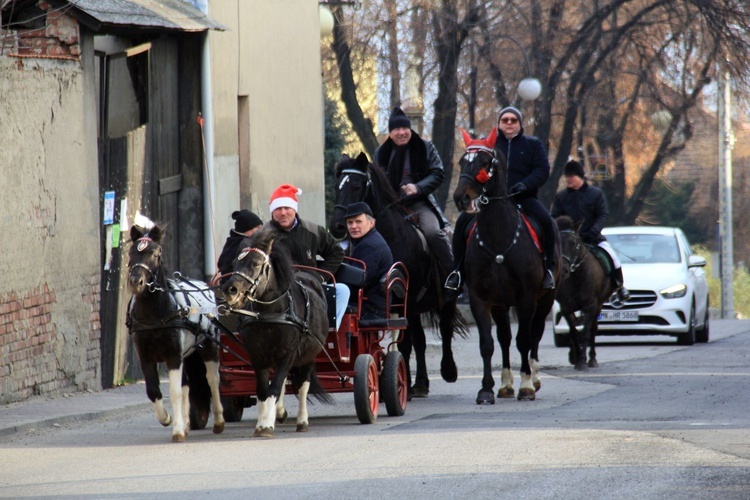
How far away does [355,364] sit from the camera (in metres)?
11.8

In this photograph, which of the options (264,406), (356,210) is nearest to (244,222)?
(356,210)

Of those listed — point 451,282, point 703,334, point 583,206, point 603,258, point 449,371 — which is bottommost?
point 703,334

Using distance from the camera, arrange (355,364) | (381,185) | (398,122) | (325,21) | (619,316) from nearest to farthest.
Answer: (355,364)
(381,185)
(398,122)
(619,316)
(325,21)

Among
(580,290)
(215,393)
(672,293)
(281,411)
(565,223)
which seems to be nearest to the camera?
(215,393)

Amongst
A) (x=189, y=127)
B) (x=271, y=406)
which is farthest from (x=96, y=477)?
(x=189, y=127)

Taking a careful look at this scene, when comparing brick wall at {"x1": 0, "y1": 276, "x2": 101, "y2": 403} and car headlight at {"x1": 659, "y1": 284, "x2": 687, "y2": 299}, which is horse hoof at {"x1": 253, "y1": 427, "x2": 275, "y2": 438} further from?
car headlight at {"x1": 659, "y1": 284, "x2": 687, "y2": 299}

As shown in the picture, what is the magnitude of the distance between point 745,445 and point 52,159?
820 cm

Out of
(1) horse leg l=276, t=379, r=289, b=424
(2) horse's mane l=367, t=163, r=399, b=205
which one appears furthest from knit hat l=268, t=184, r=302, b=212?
(2) horse's mane l=367, t=163, r=399, b=205

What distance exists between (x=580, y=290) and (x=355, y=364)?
7.42 metres

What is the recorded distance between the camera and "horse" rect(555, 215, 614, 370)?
17984mm

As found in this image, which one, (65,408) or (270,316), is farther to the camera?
(65,408)

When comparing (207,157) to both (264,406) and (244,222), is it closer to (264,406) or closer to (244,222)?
(244,222)

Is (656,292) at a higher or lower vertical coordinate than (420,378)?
higher

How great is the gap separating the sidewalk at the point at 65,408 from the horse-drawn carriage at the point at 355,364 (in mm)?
1575
